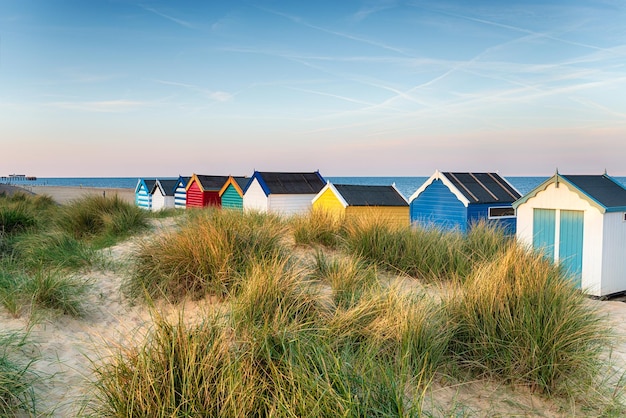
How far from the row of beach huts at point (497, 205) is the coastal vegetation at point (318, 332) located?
3.52 meters

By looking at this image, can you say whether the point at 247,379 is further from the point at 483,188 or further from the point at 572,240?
the point at 483,188

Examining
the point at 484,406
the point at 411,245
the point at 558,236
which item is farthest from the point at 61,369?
the point at 558,236

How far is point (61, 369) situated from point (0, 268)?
10.9ft

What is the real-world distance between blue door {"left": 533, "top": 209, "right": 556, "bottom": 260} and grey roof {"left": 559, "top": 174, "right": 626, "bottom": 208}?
3.14 ft

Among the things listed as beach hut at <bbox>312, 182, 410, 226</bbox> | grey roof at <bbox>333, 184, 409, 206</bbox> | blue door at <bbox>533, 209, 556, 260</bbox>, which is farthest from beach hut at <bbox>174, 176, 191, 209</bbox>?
blue door at <bbox>533, 209, 556, 260</bbox>

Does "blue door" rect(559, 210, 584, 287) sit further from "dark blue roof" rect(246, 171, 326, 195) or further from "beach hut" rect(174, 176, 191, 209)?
"beach hut" rect(174, 176, 191, 209)

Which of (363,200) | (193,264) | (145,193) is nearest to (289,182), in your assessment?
(363,200)

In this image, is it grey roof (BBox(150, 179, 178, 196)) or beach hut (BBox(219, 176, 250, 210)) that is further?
grey roof (BBox(150, 179, 178, 196))

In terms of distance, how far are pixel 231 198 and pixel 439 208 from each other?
9.17 m

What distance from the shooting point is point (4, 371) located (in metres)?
3.83

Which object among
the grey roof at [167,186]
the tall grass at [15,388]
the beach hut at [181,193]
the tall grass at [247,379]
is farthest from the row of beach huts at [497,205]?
the tall grass at [15,388]

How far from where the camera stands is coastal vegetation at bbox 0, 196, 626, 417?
3.43 metres

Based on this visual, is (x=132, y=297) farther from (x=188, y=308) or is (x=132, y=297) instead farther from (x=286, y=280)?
(x=286, y=280)

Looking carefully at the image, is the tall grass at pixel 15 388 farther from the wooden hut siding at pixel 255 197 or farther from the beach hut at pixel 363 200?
the wooden hut siding at pixel 255 197
